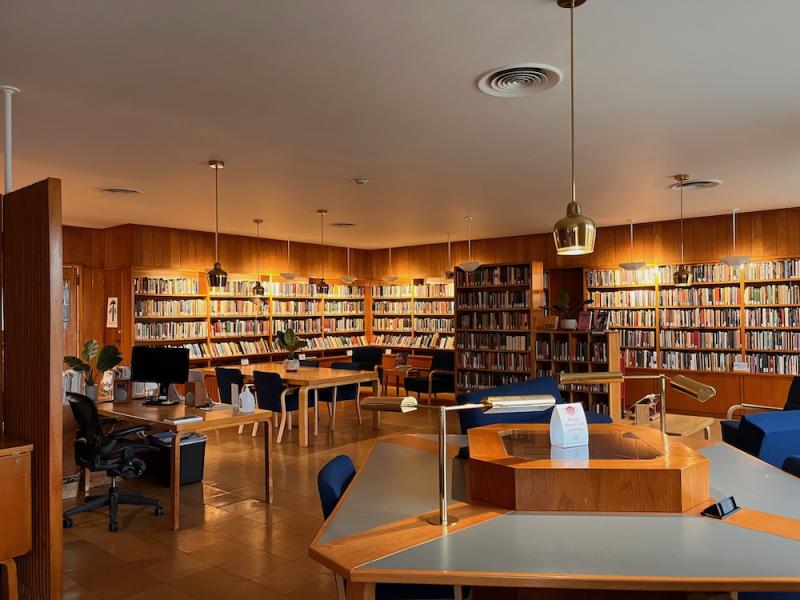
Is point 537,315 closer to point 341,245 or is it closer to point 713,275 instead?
point 713,275

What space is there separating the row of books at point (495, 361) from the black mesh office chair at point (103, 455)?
549 cm

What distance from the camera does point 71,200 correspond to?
705cm

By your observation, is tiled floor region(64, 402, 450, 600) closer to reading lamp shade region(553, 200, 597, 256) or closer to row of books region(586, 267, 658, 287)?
reading lamp shade region(553, 200, 597, 256)

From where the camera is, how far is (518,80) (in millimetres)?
3486

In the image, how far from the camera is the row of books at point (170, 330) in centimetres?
905

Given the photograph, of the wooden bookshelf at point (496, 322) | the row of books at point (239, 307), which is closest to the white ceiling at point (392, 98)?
the wooden bookshelf at point (496, 322)

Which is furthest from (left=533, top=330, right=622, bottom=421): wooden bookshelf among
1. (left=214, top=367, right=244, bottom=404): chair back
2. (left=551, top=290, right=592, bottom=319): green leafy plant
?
(left=214, top=367, right=244, bottom=404): chair back

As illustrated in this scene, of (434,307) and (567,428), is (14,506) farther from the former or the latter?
(434,307)

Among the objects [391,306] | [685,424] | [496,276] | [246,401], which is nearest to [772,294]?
[685,424]

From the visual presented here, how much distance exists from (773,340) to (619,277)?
2.27 meters

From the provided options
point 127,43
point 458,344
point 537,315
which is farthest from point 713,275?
point 127,43

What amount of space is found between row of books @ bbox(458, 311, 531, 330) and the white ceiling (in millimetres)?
2405

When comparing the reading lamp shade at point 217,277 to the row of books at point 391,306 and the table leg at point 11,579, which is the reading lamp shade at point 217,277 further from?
the row of books at point 391,306

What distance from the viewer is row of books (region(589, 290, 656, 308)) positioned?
30.2 ft
